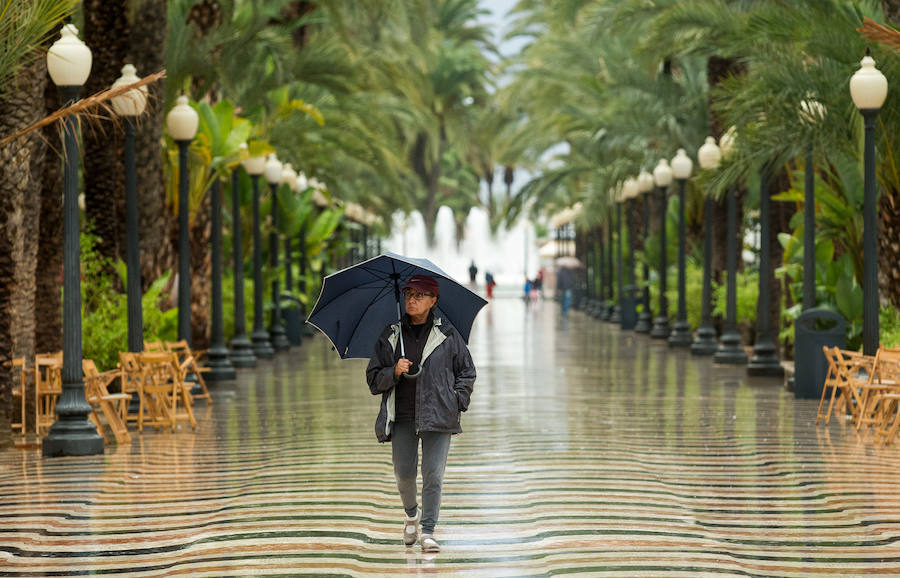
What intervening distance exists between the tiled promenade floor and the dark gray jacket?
732 mm

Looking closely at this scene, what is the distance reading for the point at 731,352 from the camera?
23.7m

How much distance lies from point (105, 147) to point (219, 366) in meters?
3.71

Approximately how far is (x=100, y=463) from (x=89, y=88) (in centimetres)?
829

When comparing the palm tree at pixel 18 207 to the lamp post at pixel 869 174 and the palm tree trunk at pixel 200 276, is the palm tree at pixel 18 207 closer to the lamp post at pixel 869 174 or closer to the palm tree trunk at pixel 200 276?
the lamp post at pixel 869 174

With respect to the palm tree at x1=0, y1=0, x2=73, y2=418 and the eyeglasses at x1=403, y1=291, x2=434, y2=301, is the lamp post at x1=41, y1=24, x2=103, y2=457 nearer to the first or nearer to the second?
the palm tree at x1=0, y1=0, x2=73, y2=418

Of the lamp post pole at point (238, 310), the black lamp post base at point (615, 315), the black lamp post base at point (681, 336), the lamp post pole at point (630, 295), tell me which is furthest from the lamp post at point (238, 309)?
the black lamp post base at point (615, 315)

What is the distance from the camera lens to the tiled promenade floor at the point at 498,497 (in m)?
7.49

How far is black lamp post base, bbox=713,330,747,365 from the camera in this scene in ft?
77.4

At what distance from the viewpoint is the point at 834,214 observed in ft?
64.4

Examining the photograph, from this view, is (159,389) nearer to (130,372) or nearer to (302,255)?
(130,372)

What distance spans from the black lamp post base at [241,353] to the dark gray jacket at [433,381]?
16.7 metres

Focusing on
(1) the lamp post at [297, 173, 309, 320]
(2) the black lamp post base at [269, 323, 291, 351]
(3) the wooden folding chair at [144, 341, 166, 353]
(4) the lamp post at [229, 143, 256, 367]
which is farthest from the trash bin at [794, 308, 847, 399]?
(1) the lamp post at [297, 173, 309, 320]

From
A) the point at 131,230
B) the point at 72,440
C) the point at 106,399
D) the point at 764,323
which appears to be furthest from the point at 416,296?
the point at 764,323

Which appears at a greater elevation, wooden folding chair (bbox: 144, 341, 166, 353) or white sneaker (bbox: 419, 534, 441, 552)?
wooden folding chair (bbox: 144, 341, 166, 353)
